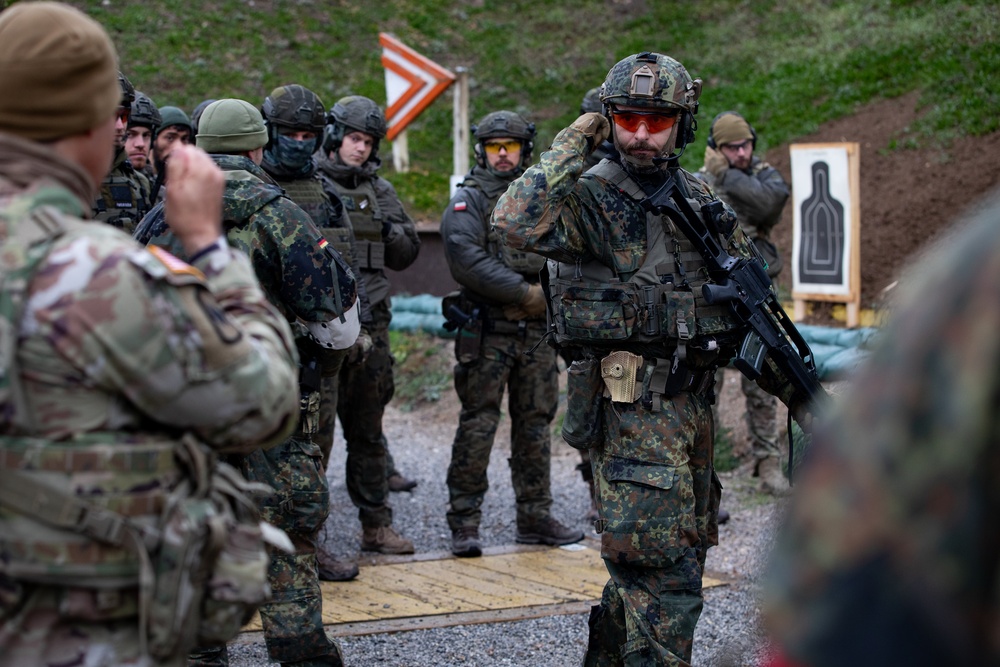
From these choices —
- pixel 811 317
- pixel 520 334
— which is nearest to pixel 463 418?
pixel 520 334

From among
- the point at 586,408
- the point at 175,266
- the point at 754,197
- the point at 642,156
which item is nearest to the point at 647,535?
the point at 586,408

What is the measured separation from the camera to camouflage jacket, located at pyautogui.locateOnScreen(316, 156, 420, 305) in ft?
22.5

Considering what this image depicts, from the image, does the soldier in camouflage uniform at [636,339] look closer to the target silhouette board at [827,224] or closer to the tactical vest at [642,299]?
the tactical vest at [642,299]

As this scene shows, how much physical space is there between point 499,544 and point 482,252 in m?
1.78

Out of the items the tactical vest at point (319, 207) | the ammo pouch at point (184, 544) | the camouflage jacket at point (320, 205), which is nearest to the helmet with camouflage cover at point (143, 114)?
the camouflage jacket at point (320, 205)

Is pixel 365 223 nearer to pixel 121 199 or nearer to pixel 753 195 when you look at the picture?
pixel 121 199

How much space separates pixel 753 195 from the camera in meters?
7.53

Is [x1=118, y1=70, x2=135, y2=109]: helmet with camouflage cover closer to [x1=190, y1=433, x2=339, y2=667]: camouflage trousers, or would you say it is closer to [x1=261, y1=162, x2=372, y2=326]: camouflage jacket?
[x1=261, y1=162, x2=372, y2=326]: camouflage jacket

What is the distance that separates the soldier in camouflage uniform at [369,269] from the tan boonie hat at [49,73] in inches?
171

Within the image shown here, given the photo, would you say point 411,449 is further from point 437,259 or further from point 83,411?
point 83,411

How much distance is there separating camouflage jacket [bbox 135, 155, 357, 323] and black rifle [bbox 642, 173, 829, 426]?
1252 millimetres

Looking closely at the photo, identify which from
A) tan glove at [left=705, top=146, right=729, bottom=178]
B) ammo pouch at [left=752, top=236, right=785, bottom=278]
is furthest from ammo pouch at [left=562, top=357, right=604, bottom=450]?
tan glove at [left=705, top=146, right=729, bottom=178]

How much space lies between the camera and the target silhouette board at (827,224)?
10258 mm

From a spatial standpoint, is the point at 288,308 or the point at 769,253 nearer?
the point at 288,308
